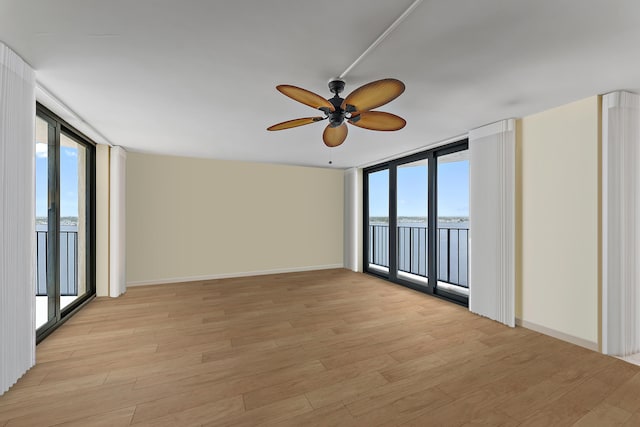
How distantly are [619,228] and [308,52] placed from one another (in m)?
3.03

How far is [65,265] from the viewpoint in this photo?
13.1 feet

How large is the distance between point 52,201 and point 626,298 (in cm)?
565

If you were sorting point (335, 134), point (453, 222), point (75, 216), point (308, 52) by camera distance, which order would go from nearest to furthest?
point (308, 52), point (335, 134), point (75, 216), point (453, 222)

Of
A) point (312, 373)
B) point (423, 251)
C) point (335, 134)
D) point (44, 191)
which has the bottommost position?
point (312, 373)

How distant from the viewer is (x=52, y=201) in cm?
282

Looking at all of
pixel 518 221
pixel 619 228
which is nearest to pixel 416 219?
pixel 518 221

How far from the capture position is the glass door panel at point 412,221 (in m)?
4.93

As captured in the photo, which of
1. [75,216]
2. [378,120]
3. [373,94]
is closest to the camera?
[373,94]

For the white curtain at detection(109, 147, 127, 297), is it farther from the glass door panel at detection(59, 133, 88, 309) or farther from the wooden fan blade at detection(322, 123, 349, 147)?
the wooden fan blade at detection(322, 123, 349, 147)

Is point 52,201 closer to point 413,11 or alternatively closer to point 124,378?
point 124,378

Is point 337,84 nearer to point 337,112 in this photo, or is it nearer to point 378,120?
point 337,112

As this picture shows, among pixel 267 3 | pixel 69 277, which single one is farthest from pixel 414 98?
pixel 69 277

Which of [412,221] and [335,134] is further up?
[335,134]

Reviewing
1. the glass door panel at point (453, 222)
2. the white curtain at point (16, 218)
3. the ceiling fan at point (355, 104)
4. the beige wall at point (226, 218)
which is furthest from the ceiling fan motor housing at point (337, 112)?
the beige wall at point (226, 218)
